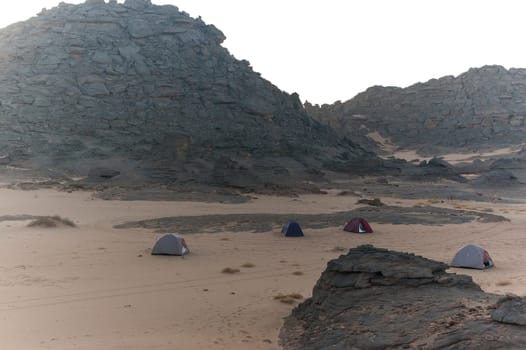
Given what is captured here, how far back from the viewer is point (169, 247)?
15312 mm

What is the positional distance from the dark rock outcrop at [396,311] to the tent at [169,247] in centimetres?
656

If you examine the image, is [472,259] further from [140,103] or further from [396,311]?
[140,103]

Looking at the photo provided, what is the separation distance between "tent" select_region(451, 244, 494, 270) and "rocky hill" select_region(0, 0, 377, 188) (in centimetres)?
2743

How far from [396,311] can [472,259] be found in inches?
299

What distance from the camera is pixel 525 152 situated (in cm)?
6650

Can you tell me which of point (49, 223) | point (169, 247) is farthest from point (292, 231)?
point (49, 223)

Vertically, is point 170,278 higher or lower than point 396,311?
lower

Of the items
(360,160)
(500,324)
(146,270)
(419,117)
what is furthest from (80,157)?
(419,117)

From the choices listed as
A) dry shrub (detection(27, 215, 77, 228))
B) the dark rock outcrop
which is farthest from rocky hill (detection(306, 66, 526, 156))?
the dark rock outcrop

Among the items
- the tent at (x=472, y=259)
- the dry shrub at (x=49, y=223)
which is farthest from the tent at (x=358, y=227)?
the dry shrub at (x=49, y=223)

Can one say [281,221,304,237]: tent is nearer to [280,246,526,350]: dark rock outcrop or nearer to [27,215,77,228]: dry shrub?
[27,215,77,228]: dry shrub

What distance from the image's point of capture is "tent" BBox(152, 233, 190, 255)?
15.3 meters

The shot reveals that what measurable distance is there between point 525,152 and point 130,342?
68989 mm

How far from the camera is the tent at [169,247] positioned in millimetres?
15273
